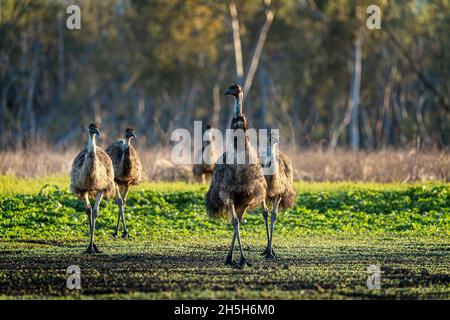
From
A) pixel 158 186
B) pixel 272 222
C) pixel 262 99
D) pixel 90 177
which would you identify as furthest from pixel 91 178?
pixel 262 99

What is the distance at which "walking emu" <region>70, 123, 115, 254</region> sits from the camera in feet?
47.6

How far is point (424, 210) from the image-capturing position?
19125mm

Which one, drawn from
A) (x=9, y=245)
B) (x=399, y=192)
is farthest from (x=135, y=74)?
(x=9, y=245)

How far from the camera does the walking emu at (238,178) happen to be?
12188 millimetres

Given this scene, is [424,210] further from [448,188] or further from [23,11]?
[23,11]

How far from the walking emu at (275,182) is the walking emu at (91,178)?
273cm

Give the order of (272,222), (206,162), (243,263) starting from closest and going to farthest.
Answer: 1. (243,263)
2. (272,222)
3. (206,162)

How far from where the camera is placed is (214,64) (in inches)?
2228

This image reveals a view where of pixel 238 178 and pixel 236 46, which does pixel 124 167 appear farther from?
pixel 236 46

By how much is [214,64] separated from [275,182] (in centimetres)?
4369

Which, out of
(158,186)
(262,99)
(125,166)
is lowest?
(158,186)

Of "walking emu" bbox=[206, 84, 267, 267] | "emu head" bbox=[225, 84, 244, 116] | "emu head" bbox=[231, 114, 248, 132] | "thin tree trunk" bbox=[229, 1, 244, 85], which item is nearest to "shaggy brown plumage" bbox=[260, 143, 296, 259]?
"walking emu" bbox=[206, 84, 267, 267]

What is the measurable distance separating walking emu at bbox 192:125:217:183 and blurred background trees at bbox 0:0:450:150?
895 inches

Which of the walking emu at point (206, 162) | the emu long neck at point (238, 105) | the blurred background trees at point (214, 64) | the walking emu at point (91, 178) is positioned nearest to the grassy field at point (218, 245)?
the walking emu at point (206, 162)
